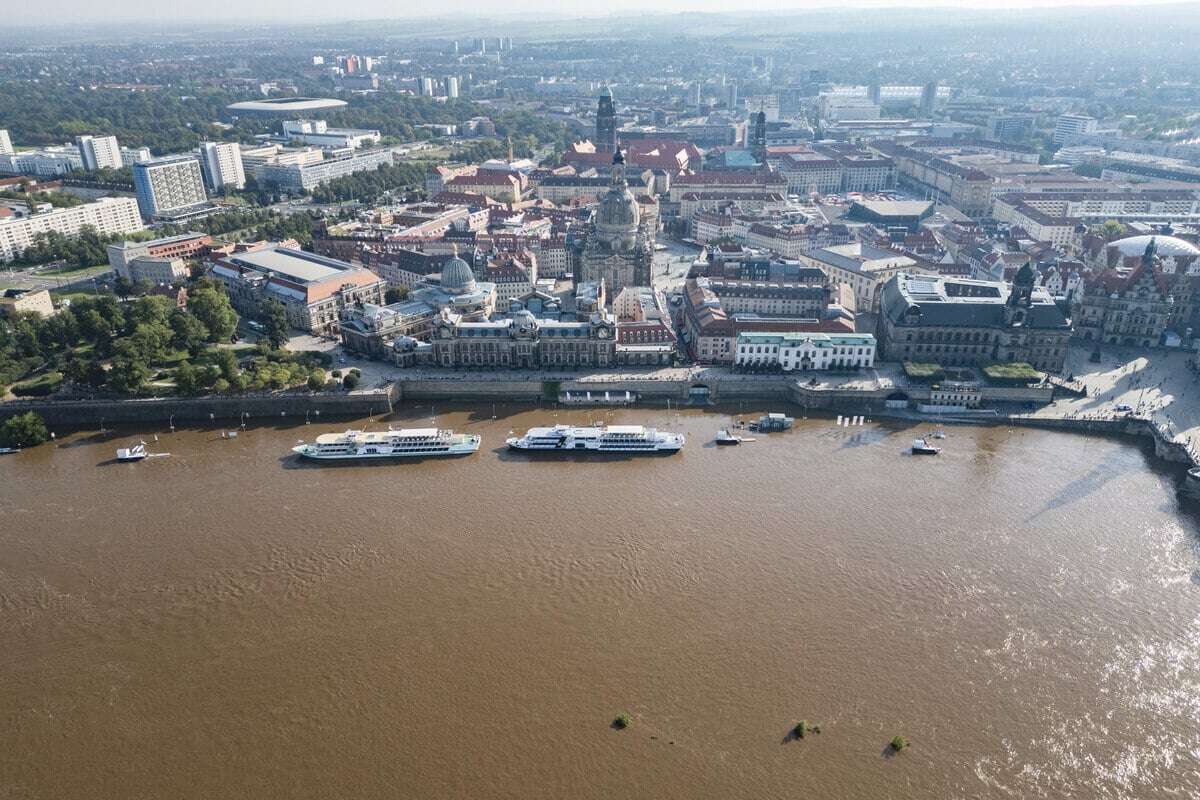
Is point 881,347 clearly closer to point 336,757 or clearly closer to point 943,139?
point 336,757

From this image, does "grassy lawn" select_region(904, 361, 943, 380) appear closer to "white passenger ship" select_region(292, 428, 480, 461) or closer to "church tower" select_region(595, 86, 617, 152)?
"white passenger ship" select_region(292, 428, 480, 461)

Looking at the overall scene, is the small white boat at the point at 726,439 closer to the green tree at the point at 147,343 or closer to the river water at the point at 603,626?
the river water at the point at 603,626

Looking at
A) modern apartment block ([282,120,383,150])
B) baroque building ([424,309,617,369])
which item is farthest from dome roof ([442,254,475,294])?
modern apartment block ([282,120,383,150])

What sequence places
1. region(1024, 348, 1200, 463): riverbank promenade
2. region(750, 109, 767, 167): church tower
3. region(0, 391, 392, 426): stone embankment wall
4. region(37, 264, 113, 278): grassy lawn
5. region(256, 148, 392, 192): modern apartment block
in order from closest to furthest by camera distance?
region(1024, 348, 1200, 463): riverbank promenade
region(0, 391, 392, 426): stone embankment wall
region(37, 264, 113, 278): grassy lawn
region(256, 148, 392, 192): modern apartment block
region(750, 109, 767, 167): church tower

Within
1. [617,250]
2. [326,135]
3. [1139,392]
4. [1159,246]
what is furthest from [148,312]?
[326,135]

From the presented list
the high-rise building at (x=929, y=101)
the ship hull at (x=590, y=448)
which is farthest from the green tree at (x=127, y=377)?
the high-rise building at (x=929, y=101)

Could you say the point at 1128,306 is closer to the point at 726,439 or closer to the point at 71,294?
the point at 726,439
